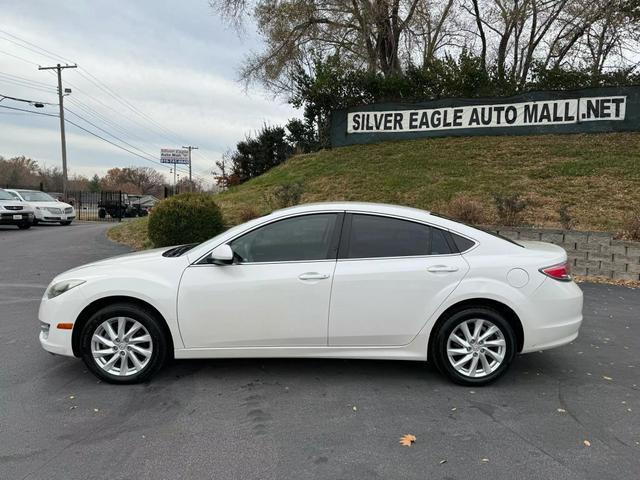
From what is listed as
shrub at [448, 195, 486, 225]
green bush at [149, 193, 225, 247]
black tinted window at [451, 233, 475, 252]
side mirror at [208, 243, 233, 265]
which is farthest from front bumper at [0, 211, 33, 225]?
black tinted window at [451, 233, 475, 252]

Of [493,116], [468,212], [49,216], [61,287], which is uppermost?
[493,116]

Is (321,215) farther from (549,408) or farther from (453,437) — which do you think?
(549,408)

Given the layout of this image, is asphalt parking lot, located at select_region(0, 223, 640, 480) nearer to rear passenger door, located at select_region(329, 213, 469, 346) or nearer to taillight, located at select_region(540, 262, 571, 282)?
rear passenger door, located at select_region(329, 213, 469, 346)

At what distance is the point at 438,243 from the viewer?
3969 mm

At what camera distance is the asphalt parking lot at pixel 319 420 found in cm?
280

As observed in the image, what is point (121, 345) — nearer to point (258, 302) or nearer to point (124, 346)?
point (124, 346)

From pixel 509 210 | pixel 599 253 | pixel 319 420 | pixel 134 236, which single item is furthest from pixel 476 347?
pixel 134 236

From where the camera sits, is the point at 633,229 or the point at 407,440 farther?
the point at 633,229

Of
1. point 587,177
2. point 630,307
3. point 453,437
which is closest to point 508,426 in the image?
point 453,437

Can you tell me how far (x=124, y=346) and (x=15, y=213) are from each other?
1637 centimetres

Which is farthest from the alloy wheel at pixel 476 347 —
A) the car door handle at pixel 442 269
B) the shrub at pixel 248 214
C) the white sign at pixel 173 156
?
the white sign at pixel 173 156

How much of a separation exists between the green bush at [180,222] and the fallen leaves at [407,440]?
289 inches

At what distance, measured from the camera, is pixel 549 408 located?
3576 mm

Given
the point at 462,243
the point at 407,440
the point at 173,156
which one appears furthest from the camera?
the point at 173,156
